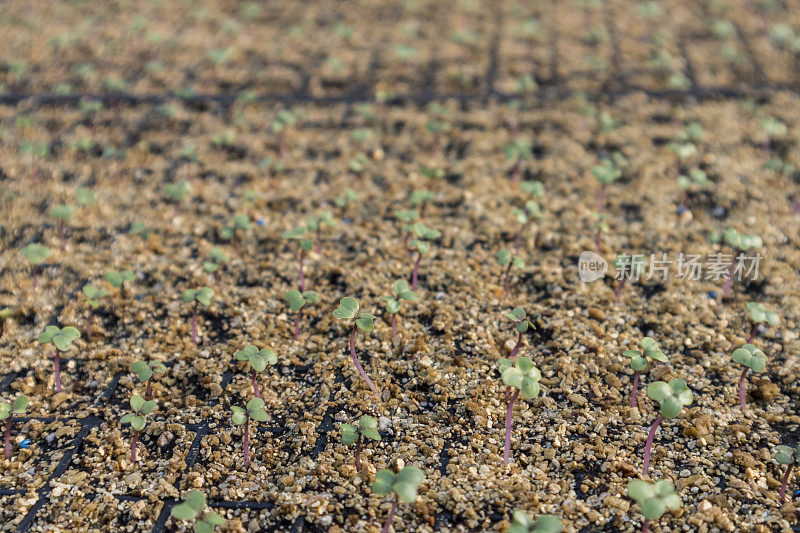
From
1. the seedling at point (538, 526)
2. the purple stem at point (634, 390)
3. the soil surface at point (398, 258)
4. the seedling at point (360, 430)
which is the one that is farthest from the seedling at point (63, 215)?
the purple stem at point (634, 390)

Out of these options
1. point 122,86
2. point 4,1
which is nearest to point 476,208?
point 122,86

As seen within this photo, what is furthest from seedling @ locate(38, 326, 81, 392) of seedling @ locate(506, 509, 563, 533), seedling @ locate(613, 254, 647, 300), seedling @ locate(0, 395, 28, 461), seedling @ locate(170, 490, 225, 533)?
seedling @ locate(613, 254, 647, 300)

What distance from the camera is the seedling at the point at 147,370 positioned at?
2.43m

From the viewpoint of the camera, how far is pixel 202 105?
4668 mm

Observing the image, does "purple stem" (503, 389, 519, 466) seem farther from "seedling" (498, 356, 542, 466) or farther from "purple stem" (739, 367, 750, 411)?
"purple stem" (739, 367, 750, 411)

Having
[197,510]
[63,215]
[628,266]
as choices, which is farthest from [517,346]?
[63,215]

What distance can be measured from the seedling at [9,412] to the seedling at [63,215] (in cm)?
116

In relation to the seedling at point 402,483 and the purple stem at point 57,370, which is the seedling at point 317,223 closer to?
the purple stem at point 57,370

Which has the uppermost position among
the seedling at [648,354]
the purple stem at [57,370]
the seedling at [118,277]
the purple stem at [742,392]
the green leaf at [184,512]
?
the seedling at [118,277]

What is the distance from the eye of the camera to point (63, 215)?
3.22m

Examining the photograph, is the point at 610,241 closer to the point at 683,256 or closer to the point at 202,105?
the point at 683,256

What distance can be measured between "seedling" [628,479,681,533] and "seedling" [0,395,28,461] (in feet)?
6.74

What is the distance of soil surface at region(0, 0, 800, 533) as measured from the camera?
2.25 m

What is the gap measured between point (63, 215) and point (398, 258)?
5.48ft
